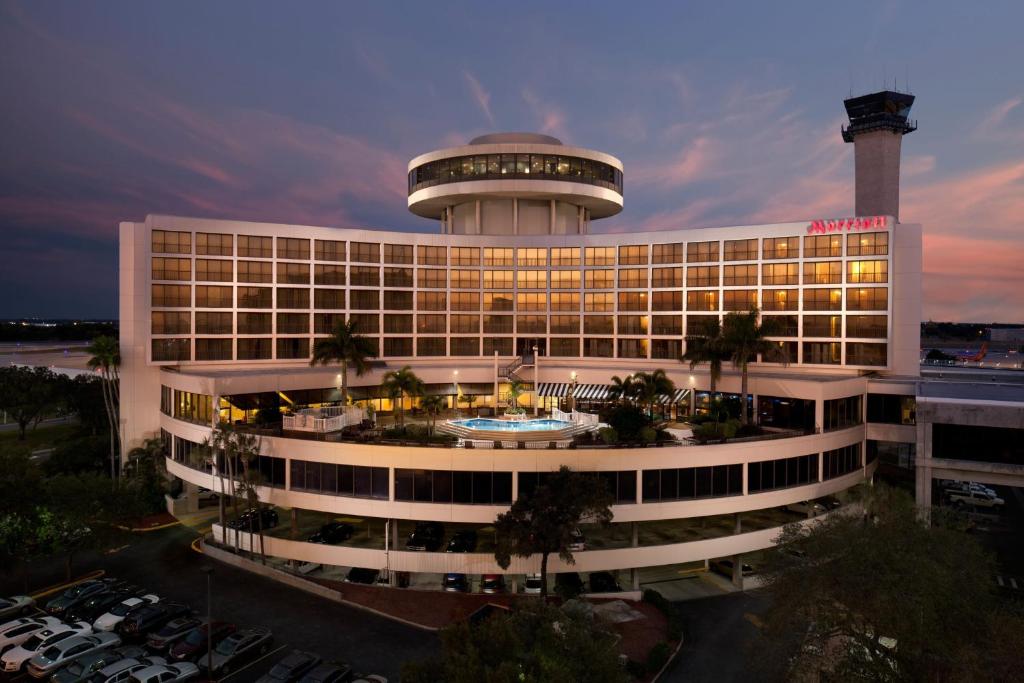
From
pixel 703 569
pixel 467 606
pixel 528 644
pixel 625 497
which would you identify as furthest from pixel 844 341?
pixel 528 644

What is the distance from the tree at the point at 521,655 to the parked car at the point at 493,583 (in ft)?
64.5

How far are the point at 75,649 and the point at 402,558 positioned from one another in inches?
757

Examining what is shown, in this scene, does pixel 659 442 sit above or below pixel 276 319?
below

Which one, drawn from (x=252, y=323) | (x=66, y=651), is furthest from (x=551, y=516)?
(x=252, y=323)

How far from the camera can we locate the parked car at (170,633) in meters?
35.9

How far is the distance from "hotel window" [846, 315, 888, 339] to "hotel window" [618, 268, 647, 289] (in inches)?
933

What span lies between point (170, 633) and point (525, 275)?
5832 cm

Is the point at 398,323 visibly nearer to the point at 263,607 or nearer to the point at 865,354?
the point at 263,607

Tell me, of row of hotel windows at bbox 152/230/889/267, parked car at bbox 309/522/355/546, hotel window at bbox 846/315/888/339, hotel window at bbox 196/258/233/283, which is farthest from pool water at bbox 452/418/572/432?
hotel window at bbox 846/315/888/339

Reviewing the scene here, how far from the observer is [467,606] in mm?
41438

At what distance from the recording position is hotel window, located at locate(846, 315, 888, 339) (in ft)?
219

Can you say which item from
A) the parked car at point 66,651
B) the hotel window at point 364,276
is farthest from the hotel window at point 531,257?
the parked car at point 66,651

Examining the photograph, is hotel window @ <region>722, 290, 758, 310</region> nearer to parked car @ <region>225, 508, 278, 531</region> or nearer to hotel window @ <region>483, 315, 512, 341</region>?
hotel window @ <region>483, 315, 512, 341</region>

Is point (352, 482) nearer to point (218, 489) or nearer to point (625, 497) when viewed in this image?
point (218, 489)
